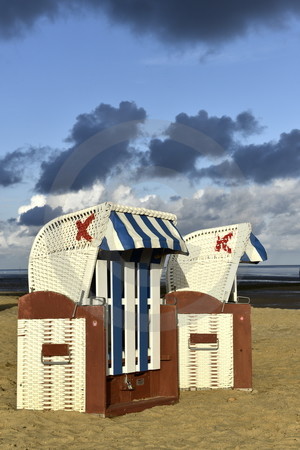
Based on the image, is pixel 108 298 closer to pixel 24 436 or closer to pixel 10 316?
pixel 24 436

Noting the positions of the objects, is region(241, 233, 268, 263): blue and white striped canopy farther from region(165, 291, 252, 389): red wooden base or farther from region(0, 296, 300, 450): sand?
region(0, 296, 300, 450): sand

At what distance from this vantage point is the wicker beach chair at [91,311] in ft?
23.1

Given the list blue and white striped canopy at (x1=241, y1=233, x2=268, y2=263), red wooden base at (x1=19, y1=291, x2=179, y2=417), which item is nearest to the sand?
red wooden base at (x1=19, y1=291, x2=179, y2=417)

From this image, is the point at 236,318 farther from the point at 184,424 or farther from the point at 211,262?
the point at 184,424


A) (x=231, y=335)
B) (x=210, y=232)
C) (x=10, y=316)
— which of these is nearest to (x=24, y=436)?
(x=231, y=335)

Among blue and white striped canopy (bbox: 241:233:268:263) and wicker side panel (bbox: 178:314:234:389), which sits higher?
blue and white striped canopy (bbox: 241:233:268:263)

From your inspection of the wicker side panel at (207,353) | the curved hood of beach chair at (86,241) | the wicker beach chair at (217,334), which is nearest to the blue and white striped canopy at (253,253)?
the wicker beach chair at (217,334)

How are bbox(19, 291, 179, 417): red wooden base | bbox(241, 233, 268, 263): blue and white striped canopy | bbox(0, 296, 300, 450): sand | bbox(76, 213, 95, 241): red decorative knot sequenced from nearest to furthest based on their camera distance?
bbox(0, 296, 300, 450): sand
bbox(19, 291, 179, 417): red wooden base
bbox(76, 213, 95, 241): red decorative knot
bbox(241, 233, 268, 263): blue and white striped canopy

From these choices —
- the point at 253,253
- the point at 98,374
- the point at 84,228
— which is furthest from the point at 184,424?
the point at 253,253

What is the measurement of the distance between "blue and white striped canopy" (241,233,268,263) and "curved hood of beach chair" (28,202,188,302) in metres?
1.67

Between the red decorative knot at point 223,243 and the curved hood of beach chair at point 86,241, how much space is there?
1.25 metres

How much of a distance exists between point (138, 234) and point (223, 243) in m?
2.29

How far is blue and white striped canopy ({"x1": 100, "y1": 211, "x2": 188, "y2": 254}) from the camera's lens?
6.92 m

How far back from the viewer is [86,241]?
23.6 feet
